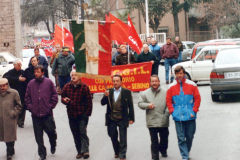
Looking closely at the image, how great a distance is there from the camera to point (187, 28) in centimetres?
5450

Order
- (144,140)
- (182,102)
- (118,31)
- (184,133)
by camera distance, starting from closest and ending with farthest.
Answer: (182,102) < (184,133) < (144,140) < (118,31)

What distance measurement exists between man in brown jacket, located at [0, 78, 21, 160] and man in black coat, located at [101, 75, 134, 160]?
1.73 meters

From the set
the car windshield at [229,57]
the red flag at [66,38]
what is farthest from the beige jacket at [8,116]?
the red flag at [66,38]

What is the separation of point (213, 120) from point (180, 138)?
370 cm

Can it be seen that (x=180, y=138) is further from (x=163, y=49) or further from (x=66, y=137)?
(x=163, y=49)

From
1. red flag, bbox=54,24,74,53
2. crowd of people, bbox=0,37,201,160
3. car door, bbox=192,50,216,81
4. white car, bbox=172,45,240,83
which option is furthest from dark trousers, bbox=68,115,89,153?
red flag, bbox=54,24,74,53

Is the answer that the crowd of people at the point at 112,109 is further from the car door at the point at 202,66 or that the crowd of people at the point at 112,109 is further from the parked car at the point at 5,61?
the parked car at the point at 5,61

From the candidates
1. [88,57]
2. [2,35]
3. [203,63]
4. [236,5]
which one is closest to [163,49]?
[203,63]

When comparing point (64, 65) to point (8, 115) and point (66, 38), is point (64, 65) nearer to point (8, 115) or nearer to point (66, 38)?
point (66, 38)

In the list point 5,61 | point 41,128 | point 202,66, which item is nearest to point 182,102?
point 41,128

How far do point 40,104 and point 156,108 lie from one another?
201cm

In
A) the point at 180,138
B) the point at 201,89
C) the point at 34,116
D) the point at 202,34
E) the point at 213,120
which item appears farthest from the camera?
the point at 202,34

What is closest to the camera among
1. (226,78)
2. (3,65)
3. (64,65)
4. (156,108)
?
(156,108)

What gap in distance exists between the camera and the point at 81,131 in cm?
771
